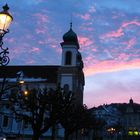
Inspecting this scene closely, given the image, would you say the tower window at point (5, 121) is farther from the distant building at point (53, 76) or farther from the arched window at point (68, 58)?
the arched window at point (68, 58)

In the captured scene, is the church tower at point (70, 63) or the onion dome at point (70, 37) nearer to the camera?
the church tower at point (70, 63)

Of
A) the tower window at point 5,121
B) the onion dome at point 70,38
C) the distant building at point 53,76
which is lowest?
the tower window at point 5,121

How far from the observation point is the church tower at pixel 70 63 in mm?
75562

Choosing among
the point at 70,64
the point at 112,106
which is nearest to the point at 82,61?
the point at 70,64

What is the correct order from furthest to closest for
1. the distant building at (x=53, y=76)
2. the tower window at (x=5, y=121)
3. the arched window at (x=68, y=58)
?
the arched window at (x=68, y=58)
the tower window at (x=5, y=121)
the distant building at (x=53, y=76)

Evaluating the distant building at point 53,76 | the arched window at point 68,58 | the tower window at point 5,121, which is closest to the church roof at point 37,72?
the distant building at point 53,76

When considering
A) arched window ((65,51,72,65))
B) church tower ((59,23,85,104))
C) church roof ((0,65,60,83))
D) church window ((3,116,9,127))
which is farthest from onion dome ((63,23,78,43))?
church window ((3,116,9,127))

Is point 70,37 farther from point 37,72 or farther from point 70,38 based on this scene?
point 37,72

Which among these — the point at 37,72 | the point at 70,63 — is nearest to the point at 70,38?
the point at 70,63

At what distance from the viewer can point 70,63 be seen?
77.3m

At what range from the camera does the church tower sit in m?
75.6

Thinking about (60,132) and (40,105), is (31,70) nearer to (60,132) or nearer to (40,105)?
(60,132)

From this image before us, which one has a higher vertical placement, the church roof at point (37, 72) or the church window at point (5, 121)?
the church roof at point (37, 72)

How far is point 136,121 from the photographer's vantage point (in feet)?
446
